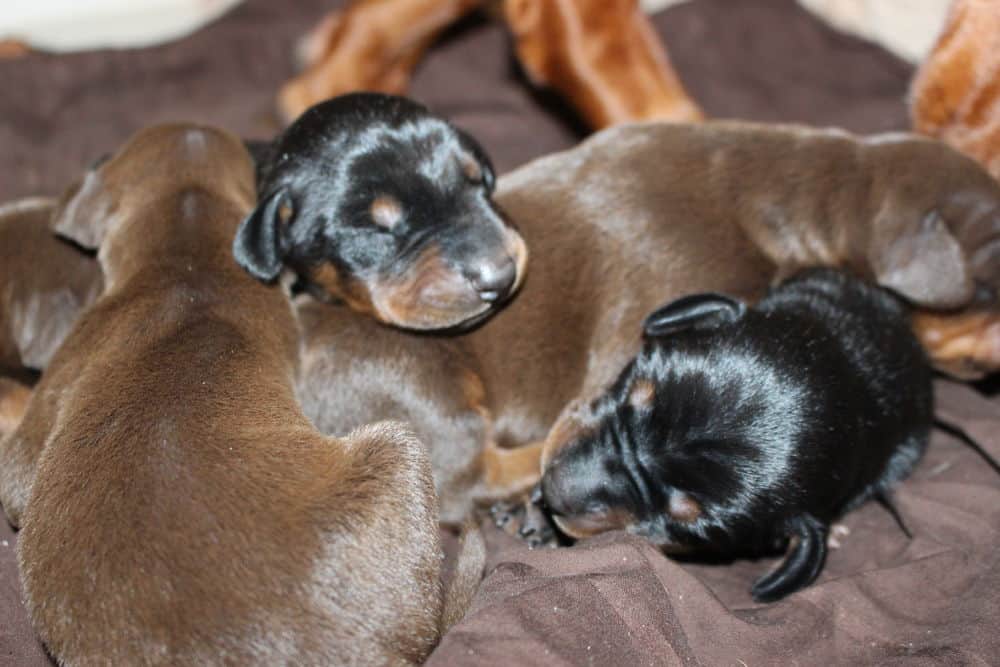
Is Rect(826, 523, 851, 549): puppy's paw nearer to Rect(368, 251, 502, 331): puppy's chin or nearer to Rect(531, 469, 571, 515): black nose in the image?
Rect(531, 469, 571, 515): black nose

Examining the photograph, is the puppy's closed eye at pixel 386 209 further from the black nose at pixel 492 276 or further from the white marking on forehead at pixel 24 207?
the white marking on forehead at pixel 24 207

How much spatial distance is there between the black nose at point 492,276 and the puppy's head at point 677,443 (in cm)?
35

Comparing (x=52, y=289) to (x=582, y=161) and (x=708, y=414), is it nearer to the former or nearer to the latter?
(x=582, y=161)

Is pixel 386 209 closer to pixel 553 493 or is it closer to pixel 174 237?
pixel 174 237

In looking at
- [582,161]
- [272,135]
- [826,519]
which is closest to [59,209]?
[272,135]

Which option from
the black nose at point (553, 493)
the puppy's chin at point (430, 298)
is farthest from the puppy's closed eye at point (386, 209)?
the black nose at point (553, 493)

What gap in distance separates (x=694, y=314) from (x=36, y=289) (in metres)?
1.73

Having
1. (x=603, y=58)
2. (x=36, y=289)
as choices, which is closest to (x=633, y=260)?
(x=603, y=58)

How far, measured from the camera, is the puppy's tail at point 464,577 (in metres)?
2.28

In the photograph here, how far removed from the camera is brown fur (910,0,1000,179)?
299cm

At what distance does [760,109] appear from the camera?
420 centimetres

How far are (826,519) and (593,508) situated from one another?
1.74 feet

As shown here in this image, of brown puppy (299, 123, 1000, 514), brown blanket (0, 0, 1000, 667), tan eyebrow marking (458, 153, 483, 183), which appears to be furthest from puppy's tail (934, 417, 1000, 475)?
tan eyebrow marking (458, 153, 483, 183)

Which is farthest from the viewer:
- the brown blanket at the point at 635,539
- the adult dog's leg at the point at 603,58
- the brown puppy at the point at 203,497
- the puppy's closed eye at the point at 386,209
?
the adult dog's leg at the point at 603,58
